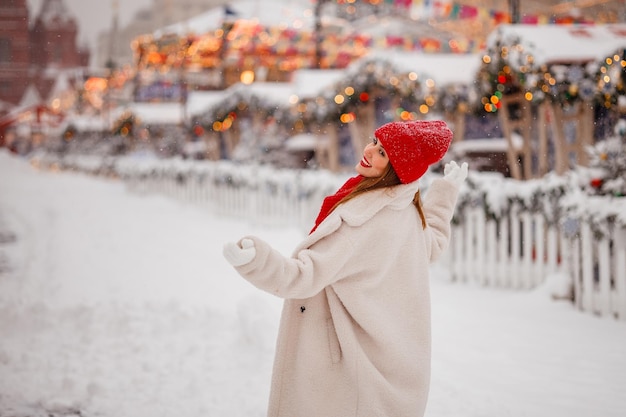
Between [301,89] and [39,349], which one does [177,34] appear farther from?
[39,349]

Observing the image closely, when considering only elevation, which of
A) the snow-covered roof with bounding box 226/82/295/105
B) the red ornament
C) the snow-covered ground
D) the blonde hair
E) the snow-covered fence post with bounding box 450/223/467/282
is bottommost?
the snow-covered ground

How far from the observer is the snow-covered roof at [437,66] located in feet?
35.5

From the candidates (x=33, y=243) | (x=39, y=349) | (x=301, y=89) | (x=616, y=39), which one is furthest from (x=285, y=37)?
(x=39, y=349)

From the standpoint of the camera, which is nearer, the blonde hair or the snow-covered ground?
the blonde hair

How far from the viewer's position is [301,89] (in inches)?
551

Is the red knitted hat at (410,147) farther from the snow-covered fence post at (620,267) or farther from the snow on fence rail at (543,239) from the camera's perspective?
the snow-covered fence post at (620,267)

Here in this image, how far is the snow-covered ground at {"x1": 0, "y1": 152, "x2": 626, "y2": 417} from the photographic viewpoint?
3.93 meters

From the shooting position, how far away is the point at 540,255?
6.64 meters

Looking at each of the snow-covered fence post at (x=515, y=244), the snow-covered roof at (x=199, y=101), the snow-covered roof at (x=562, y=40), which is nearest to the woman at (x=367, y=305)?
the snow-covered fence post at (x=515, y=244)

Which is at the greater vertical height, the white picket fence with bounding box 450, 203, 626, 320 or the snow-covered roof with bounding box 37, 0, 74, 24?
the snow-covered roof with bounding box 37, 0, 74, 24

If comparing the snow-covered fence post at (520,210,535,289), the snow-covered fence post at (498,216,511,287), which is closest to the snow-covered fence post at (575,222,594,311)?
the snow-covered fence post at (520,210,535,289)

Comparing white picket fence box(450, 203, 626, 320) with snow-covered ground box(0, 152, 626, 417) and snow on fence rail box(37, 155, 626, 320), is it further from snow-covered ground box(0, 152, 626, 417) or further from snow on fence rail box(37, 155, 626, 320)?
snow-covered ground box(0, 152, 626, 417)

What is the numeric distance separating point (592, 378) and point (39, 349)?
398 cm

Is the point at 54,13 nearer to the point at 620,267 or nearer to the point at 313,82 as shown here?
the point at 313,82
